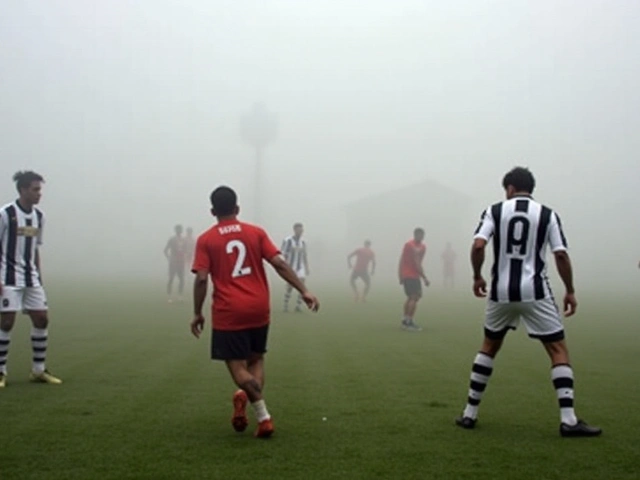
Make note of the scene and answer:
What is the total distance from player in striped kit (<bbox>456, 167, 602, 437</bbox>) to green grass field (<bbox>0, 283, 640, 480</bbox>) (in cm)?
52

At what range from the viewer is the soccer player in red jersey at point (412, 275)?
15.6 meters

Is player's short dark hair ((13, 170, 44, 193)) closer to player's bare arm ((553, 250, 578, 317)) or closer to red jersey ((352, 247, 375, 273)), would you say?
player's bare arm ((553, 250, 578, 317))

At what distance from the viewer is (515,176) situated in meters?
6.32

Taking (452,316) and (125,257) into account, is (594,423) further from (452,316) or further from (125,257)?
(125,257)

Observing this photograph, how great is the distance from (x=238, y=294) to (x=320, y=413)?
4.85 ft

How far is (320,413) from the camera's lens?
680 centimetres

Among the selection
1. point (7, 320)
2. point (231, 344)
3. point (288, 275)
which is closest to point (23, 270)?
point (7, 320)

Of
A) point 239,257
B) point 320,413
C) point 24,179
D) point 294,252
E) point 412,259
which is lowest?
point 320,413

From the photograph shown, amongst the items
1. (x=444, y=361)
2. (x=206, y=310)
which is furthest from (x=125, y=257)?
(x=444, y=361)

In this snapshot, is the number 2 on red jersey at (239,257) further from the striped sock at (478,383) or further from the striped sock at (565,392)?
the striped sock at (565,392)

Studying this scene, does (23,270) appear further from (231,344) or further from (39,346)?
(231,344)

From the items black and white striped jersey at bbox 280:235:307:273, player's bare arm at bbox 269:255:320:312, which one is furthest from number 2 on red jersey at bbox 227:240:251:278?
black and white striped jersey at bbox 280:235:307:273

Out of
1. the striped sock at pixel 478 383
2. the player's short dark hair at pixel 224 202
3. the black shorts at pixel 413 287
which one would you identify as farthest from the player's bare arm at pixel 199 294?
the black shorts at pixel 413 287

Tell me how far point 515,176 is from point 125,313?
14.0m
